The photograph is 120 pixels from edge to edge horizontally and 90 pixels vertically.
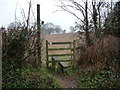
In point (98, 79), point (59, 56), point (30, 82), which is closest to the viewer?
point (30, 82)

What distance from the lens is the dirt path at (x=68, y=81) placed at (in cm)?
578

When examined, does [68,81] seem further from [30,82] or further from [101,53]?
[101,53]

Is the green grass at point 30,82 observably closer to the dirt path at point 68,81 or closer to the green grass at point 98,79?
the dirt path at point 68,81

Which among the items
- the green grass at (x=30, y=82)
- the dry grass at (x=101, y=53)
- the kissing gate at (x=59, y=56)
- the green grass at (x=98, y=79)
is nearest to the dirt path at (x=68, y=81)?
the green grass at (x=98, y=79)

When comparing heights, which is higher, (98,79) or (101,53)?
(101,53)

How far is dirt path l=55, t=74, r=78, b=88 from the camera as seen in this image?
5.78 m

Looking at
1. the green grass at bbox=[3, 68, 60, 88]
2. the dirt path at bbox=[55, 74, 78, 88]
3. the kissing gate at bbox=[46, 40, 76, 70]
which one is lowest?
the dirt path at bbox=[55, 74, 78, 88]

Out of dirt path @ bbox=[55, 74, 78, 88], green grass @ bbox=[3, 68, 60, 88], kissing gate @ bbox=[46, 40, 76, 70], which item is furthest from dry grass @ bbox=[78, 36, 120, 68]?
green grass @ bbox=[3, 68, 60, 88]

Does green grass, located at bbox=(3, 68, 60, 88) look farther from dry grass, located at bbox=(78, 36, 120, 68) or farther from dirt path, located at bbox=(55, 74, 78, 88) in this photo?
dry grass, located at bbox=(78, 36, 120, 68)

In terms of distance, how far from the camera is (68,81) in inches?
245

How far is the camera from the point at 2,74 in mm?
5496

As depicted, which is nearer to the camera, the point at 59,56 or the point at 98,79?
the point at 98,79

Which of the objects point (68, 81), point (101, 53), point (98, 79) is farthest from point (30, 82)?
point (101, 53)

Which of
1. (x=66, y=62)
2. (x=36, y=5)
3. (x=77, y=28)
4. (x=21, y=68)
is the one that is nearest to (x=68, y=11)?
(x=77, y=28)
